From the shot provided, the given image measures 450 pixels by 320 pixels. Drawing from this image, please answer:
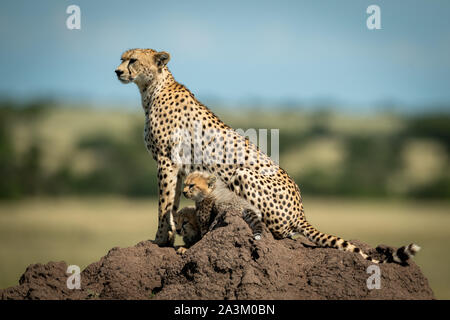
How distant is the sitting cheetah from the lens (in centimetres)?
523

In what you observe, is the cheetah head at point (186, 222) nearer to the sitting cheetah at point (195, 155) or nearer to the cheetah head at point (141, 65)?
the sitting cheetah at point (195, 155)

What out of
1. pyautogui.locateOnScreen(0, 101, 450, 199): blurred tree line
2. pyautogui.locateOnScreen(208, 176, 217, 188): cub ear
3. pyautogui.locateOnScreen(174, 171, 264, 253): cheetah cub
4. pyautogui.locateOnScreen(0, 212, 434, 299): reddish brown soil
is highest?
pyautogui.locateOnScreen(208, 176, 217, 188): cub ear

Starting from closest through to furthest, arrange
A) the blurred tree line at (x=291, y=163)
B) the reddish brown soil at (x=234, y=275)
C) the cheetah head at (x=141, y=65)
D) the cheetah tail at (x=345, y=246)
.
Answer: the reddish brown soil at (x=234, y=275) < the cheetah tail at (x=345, y=246) < the cheetah head at (x=141, y=65) < the blurred tree line at (x=291, y=163)

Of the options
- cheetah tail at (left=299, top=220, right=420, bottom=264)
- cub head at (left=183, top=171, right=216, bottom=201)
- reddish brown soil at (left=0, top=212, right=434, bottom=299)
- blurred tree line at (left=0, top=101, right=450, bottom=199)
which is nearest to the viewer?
reddish brown soil at (left=0, top=212, right=434, bottom=299)

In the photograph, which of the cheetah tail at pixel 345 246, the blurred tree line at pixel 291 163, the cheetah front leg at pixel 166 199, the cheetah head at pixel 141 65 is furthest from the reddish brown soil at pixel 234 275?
the blurred tree line at pixel 291 163

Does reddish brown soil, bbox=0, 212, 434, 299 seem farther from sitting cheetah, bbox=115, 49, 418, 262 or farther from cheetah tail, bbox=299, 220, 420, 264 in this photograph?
sitting cheetah, bbox=115, 49, 418, 262

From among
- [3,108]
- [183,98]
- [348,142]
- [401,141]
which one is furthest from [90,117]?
[183,98]

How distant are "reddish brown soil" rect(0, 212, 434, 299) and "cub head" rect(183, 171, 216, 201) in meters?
0.32

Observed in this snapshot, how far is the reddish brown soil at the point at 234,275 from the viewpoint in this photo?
456 centimetres

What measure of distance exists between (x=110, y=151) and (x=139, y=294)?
2710 centimetres

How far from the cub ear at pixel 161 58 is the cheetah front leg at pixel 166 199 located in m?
0.93

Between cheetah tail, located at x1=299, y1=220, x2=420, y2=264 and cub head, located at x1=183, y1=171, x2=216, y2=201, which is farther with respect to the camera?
cub head, located at x1=183, y1=171, x2=216, y2=201

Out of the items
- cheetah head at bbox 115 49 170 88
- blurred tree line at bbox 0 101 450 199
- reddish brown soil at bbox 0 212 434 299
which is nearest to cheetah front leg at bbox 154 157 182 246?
reddish brown soil at bbox 0 212 434 299

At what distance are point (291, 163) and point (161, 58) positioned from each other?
76.5 feet
